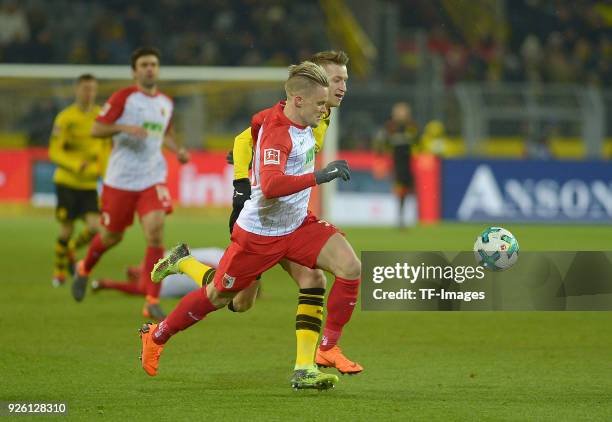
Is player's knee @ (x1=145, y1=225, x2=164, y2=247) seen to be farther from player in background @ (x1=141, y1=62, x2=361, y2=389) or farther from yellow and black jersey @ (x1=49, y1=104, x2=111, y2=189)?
yellow and black jersey @ (x1=49, y1=104, x2=111, y2=189)

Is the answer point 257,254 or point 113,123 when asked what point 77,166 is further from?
point 257,254

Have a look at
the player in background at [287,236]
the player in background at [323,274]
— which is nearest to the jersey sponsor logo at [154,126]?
the player in background at [323,274]

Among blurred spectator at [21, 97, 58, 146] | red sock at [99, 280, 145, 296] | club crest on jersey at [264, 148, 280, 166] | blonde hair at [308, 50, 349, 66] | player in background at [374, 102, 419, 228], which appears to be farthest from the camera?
blurred spectator at [21, 97, 58, 146]

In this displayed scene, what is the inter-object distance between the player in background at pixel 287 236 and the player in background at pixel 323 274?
10 centimetres

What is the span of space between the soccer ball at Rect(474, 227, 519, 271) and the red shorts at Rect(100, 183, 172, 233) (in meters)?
3.35

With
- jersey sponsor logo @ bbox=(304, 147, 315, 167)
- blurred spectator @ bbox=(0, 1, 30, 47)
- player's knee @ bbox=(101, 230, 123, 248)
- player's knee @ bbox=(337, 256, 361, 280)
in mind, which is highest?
blurred spectator @ bbox=(0, 1, 30, 47)

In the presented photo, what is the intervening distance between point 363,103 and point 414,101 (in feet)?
3.20

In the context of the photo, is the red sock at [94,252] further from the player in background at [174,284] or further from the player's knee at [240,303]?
the player's knee at [240,303]

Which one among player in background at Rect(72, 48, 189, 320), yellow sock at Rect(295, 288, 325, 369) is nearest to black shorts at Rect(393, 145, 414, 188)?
player in background at Rect(72, 48, 189, 320)

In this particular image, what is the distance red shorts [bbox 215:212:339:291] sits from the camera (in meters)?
6.60

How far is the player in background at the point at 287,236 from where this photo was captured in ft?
20.9

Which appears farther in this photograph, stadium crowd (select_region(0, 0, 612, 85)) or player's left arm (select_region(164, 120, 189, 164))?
stadium crowd (select_region(0, 0, 612, 85))

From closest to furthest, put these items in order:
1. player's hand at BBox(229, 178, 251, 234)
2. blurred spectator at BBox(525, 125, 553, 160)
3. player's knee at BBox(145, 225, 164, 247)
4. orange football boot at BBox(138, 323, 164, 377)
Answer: orange football boot at BBox(138, 323, 164, 377) → player's hand at BBox(229, 178, 251, 234) → player's knee at BBox(145, 225, 164, 247) → blurred spectator at BBox(525, 125, 553, 160)

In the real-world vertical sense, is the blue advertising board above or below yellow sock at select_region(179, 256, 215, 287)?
above
